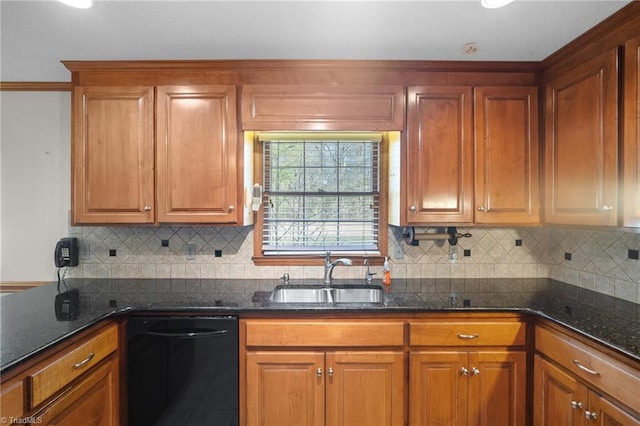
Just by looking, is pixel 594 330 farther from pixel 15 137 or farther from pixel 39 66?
pixel 15 137

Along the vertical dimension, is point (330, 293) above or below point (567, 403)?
above

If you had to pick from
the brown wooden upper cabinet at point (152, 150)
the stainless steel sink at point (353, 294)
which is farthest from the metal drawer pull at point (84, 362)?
the stainless steel sink at point (353, 294)

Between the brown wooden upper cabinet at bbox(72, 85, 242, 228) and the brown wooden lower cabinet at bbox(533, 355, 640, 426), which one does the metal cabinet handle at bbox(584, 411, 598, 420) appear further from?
the brown wooden upper cabinet at bbox(72, 85, 242, 228)

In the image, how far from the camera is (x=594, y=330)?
1.42 metres

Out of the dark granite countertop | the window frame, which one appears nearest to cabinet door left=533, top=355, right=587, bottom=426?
the dark granite countertop

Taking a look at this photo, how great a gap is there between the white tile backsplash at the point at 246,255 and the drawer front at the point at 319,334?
25.7 inches

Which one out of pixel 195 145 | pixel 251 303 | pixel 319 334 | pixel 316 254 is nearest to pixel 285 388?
pixel 319 334

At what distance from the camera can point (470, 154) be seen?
2037mm

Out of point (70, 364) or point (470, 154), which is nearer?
point (70, 364)

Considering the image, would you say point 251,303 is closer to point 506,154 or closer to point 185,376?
point 185,376

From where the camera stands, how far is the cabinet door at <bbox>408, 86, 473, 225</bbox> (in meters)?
2.04

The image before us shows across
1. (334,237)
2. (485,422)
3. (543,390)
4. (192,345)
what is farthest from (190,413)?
(543,390)

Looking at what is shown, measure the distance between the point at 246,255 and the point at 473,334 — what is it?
159cm

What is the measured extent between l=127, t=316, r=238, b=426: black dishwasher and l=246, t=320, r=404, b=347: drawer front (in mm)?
138
